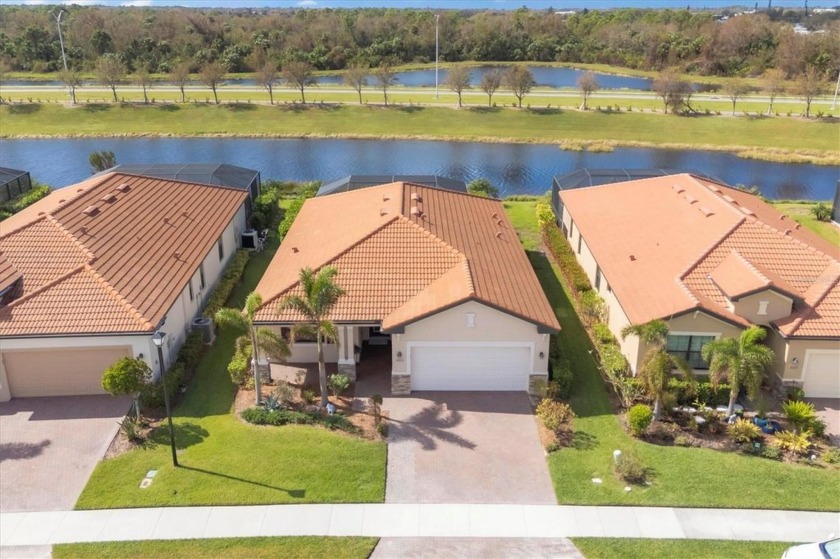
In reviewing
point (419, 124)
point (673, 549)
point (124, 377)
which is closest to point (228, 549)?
point (124, 377)

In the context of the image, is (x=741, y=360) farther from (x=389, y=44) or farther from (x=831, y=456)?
(x=389, y=44)

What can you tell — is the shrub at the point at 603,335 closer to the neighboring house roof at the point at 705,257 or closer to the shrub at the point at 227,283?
the neighboring house roof at the point at 705,257

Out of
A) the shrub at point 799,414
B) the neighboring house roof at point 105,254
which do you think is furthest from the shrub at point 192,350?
the shrub at point 799,414

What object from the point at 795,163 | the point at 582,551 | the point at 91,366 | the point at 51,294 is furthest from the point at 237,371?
the point at 795,163

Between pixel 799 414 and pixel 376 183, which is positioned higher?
pixel 376 183

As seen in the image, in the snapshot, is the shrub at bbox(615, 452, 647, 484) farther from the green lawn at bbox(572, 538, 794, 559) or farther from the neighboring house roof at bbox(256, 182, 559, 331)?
the neighboring house roof at bbox(256, 182, 559, 331)

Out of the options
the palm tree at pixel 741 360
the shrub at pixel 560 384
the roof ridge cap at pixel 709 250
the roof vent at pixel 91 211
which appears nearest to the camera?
the palm tree at pixel 741 360

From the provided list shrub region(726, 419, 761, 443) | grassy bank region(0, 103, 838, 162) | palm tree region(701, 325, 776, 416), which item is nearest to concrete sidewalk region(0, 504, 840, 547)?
shrub region(726, 419, 761, 443)
